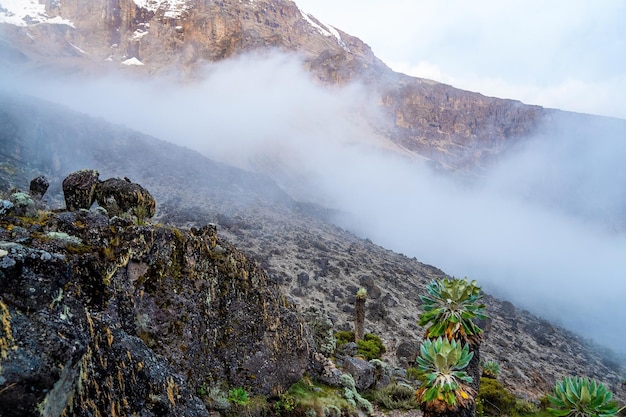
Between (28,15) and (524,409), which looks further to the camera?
(28,15)

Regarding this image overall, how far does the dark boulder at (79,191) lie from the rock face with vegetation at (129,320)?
5.06 meters

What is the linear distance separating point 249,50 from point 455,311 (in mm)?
172402

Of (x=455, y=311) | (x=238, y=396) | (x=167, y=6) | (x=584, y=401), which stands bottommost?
(x=238, y=396)

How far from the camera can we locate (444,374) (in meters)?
9.82

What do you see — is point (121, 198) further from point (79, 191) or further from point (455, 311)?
point (455, 311)

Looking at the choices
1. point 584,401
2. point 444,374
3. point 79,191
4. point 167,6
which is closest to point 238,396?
point 444,374

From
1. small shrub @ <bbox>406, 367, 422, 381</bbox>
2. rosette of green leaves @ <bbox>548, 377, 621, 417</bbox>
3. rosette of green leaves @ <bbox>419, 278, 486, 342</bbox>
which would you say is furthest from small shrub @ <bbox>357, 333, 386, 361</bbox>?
rosette of green leaves @ <bbox>548, 377, 621, 417</bbox>

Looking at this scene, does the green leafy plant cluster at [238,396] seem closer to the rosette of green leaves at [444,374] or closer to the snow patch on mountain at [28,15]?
the rosette of green leaves at [444,374]

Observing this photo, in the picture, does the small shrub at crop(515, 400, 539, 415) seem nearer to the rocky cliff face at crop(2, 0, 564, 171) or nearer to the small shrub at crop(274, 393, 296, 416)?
the small shrub at crop(274, 393, 296, 416)

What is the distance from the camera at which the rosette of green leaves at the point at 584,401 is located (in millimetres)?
8234

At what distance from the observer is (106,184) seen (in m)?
13.4

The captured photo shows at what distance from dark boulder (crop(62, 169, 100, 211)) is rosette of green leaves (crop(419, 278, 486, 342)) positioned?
38.5 feet

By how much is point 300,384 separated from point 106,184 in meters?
9.39

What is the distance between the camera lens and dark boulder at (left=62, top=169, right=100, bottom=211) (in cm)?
1297
